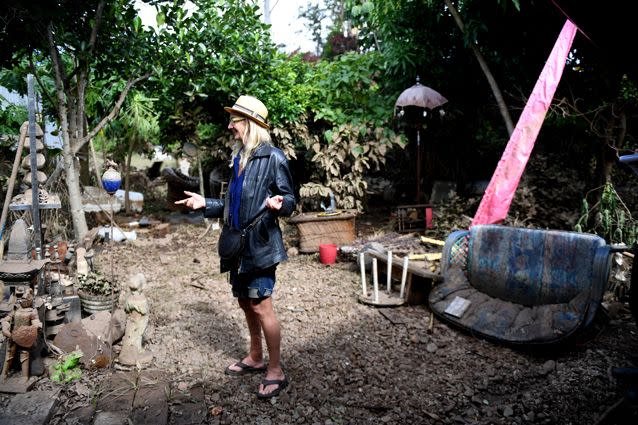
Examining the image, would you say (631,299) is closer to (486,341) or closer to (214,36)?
(486,341)

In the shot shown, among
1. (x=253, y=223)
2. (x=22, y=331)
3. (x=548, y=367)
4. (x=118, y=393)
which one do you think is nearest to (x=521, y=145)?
(x=548, y=367)

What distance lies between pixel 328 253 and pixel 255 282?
3750mm

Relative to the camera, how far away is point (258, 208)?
3092 millimetres

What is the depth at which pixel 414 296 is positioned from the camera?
5.06m

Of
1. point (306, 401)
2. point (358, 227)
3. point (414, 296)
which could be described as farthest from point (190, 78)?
point (306, 401)

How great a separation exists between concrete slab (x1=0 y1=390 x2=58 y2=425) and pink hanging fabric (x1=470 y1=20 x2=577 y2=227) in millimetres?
5160

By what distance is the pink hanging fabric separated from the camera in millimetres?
6129

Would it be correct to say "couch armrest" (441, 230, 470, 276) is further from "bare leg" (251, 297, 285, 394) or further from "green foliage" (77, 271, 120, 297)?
"green foliage" (77, 271, 120, 297)

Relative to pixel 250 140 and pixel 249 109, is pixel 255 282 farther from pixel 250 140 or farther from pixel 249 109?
pixel 249 109

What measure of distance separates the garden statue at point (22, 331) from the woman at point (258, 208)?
136 centimetres

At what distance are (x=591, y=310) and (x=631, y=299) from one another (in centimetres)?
174

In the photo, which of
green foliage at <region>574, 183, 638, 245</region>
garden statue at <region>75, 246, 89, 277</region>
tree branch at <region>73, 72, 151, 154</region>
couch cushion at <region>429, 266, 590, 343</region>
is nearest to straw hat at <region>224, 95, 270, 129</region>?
garden statue at <region>75, 246, 89, 277</region>

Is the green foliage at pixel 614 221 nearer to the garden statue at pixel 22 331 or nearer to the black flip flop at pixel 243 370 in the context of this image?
the black flip flop at pixel 243 370

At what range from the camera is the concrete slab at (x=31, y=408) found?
2805 mm
